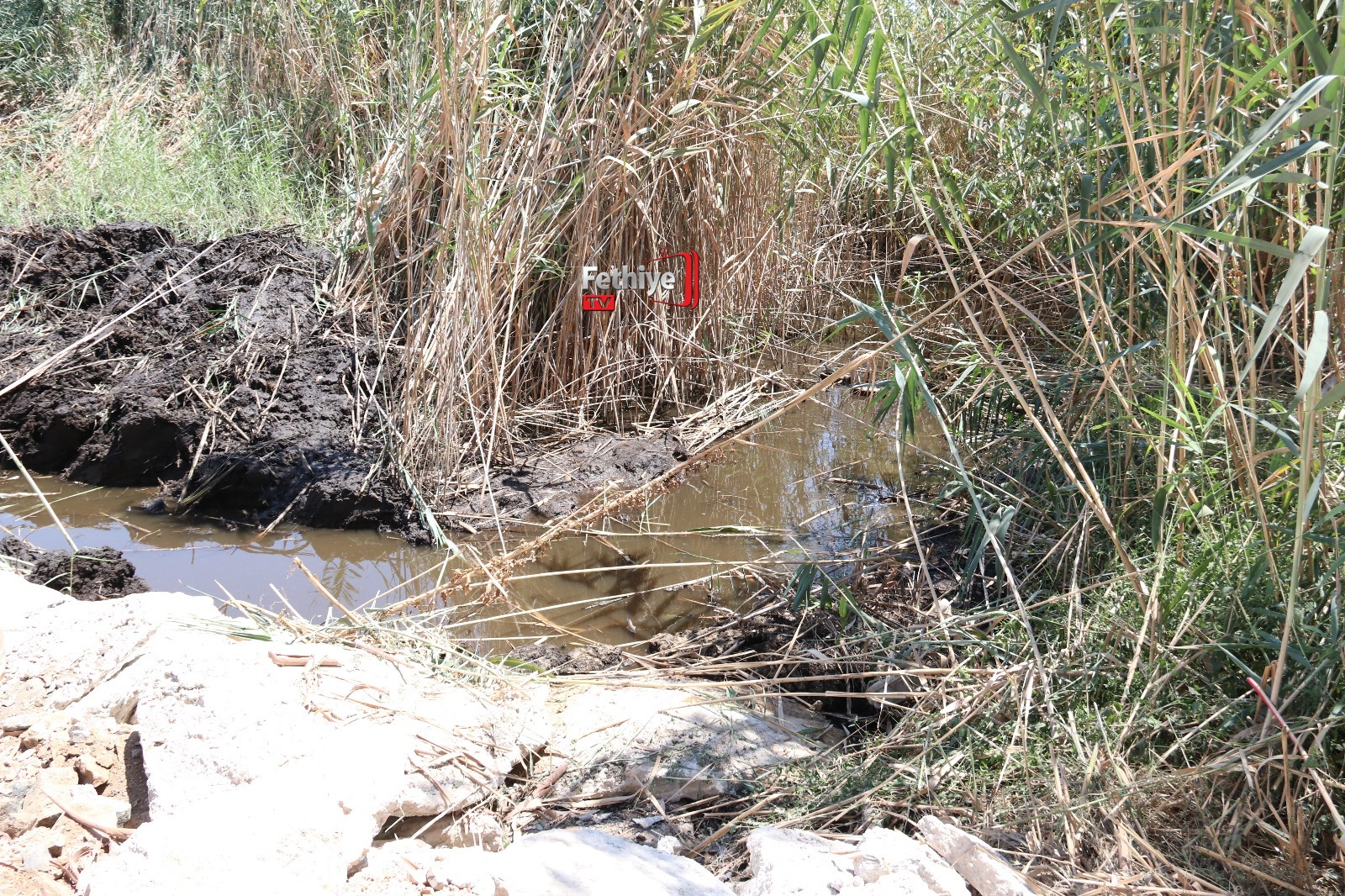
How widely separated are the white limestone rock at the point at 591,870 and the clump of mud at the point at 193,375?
1.98 meters

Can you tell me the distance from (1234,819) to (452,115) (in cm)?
296

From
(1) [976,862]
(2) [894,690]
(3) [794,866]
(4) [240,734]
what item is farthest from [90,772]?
(2) [894,690]

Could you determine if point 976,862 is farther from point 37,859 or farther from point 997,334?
point 997,334

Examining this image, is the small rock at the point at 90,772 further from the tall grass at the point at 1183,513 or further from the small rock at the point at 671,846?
the tall grass at the point at 1183,513

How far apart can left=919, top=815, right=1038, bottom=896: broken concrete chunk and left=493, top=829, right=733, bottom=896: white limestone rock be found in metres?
0.37

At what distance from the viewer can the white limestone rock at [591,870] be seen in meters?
1.32

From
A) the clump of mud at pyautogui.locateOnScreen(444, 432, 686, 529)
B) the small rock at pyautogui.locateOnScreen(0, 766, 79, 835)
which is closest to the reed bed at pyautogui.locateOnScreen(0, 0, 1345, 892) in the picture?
the clump of mud at pyautogui.locateOnScreen(444, 432, 686, 529)

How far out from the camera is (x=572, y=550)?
128 inches

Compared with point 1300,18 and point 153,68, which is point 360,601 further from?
point 153,68

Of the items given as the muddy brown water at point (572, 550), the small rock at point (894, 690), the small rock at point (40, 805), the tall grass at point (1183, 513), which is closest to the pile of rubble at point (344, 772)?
the small rock at point (40, 805)

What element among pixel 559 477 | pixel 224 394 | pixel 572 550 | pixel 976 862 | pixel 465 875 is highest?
pixel 224 394

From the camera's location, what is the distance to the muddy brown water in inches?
114

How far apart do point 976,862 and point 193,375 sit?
3336mm

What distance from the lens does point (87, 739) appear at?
5.53 ft
